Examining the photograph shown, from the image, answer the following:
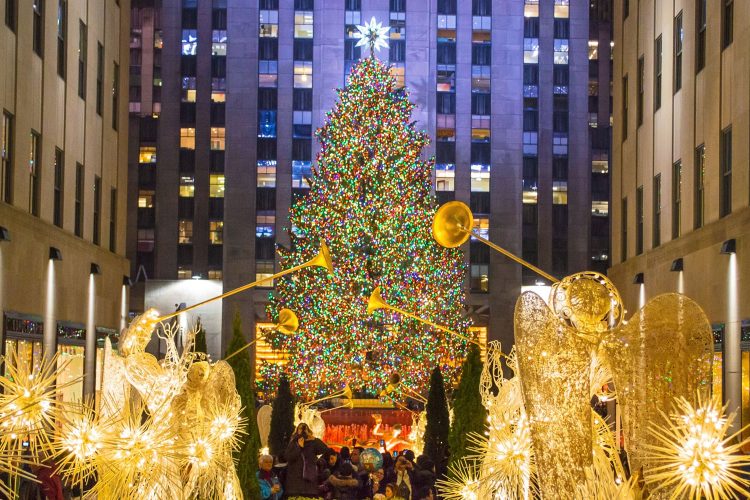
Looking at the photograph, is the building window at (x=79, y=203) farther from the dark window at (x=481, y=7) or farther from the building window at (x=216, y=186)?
the dark window at (x=481, y=7)

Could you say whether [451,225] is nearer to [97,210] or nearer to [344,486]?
[344,486]

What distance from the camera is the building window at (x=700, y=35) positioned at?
26.6 meters

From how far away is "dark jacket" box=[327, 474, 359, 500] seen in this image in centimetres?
1783

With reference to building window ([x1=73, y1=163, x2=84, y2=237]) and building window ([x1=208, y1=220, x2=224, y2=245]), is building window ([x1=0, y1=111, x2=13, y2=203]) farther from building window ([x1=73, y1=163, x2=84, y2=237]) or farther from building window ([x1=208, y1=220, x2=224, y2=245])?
building window ([x1=208, y1=220, x2=224, y2=245])

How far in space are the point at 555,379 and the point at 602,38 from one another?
66.9 meters

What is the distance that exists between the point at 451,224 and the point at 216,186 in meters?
55.0

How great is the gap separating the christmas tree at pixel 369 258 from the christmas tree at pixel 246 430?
18.5 metres

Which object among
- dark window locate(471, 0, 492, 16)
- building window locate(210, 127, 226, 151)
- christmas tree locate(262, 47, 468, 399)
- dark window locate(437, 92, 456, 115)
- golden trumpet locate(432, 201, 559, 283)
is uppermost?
dark window locate(471, 0, 492, 16)

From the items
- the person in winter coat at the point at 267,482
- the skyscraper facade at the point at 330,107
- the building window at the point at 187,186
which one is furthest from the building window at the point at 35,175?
the building window at the point at 187,186

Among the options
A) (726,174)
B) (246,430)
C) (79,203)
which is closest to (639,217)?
(726,174)

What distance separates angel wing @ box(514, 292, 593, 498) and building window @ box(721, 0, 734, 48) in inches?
738

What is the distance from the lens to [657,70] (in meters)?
31.4

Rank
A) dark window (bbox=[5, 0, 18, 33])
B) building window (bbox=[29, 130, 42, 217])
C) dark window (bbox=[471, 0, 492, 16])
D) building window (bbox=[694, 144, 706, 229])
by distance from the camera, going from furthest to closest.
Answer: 1. dark window (bbox=[471, 0, 492, 16])
2. building window (bbox=[29, 130, 42, 217])
3. building window (bbox=[694, 144, 706, 229])
4. dark window (bbox=[5, 0, 18, 33])

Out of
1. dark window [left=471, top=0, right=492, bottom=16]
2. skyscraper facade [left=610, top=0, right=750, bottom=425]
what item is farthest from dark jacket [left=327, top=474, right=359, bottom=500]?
dark window [left=471, top=0, right=492, bottom=16]
